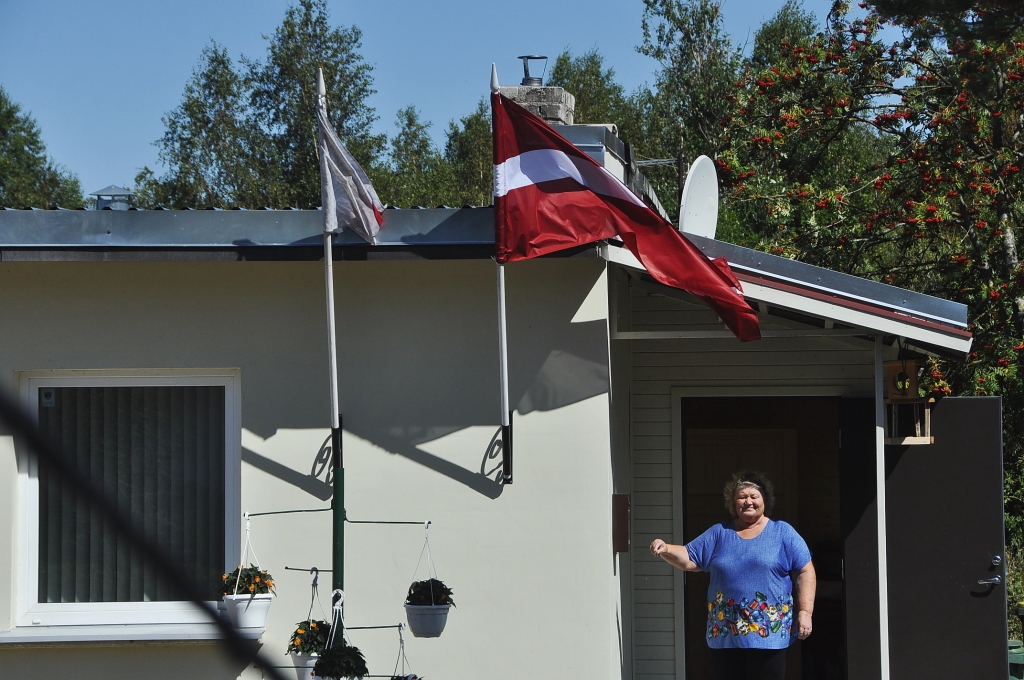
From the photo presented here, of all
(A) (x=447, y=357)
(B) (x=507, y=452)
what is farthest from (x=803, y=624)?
(A) (x=447, y=357)

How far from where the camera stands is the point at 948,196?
10898 millimetres

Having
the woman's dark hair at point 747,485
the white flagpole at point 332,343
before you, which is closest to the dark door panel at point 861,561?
the woman's dark hair at point 747,485

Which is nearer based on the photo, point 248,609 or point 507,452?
point 248,609

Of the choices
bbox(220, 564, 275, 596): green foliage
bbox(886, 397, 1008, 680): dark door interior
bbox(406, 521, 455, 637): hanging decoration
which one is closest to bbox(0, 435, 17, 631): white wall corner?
bbox(220, 564, 275, 596): green foliage

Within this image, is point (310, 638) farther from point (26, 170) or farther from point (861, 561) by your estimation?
point (26, 170)

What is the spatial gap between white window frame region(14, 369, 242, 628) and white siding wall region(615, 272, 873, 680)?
2.95 meters

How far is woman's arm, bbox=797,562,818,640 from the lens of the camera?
5.12 m

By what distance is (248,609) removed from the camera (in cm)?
507

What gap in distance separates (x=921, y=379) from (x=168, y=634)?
15.4 ft

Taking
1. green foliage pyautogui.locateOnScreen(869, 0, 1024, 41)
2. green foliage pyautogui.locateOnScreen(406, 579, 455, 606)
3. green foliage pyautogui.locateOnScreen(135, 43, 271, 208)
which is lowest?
green foliage pyautogui.locateOnScreen(406, 579, 455, 606)

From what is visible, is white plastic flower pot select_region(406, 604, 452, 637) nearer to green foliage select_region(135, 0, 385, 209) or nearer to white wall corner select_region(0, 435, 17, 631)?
white wall corner select_region(0, 435, 17, 631)

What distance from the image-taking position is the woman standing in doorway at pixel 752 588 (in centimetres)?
511

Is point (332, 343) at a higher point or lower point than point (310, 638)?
higher

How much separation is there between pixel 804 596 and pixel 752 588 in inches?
9.8
